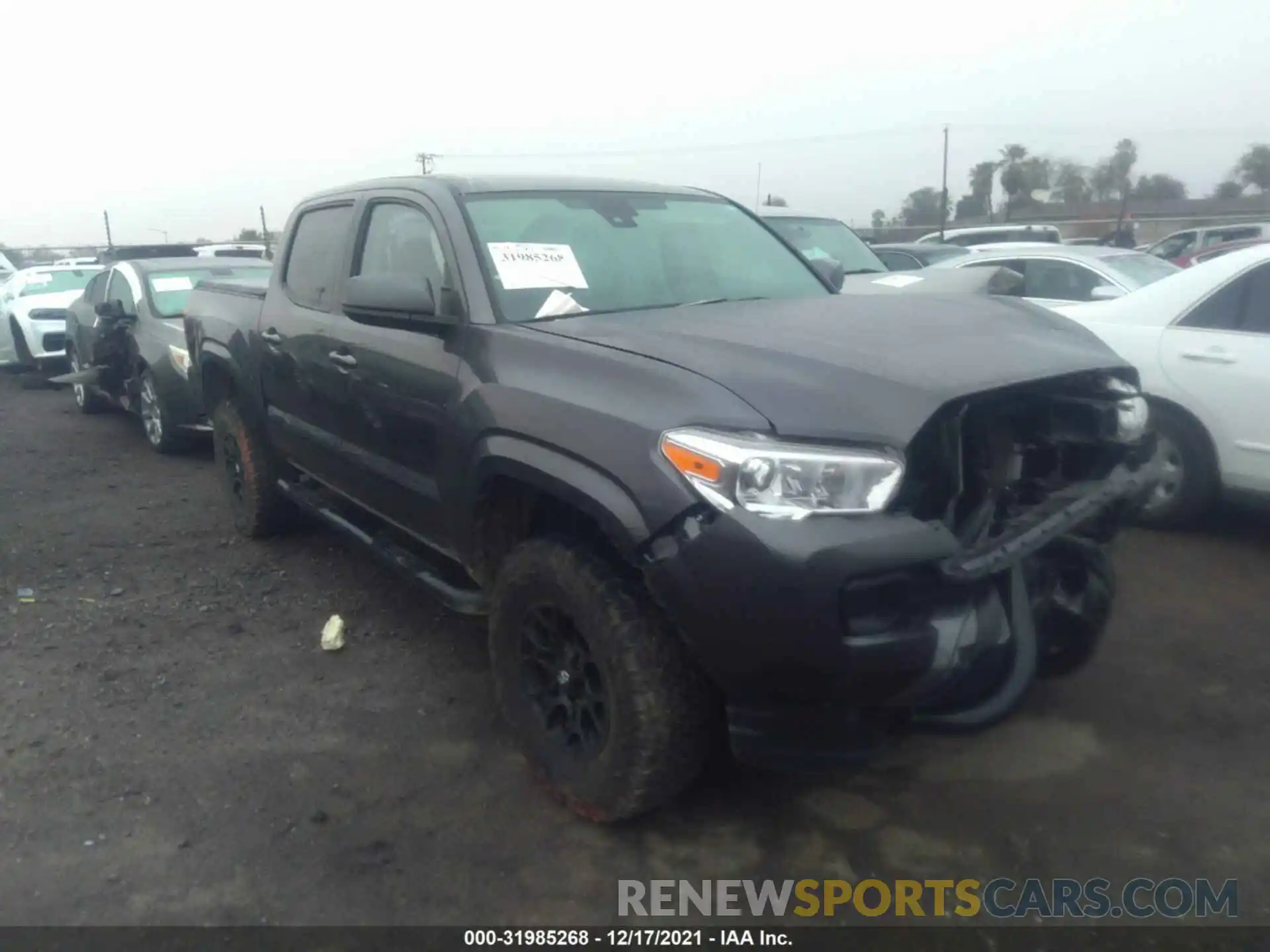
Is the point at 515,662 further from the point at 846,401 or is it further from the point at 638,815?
the point at 846,401

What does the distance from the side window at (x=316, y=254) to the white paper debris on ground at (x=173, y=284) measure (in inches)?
167

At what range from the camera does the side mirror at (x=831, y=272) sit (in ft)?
14.6

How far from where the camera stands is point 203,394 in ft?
20.1

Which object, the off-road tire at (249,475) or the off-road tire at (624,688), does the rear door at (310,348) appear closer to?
the off-road tire at (249,475)

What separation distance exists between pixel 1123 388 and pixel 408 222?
8.41 ft

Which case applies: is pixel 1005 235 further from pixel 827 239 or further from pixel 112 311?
pixel 112 311

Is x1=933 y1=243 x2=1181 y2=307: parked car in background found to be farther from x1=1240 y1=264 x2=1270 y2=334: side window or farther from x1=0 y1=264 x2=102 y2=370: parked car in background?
x1=0 y1=264 x2=102 y2=370: parked car in background

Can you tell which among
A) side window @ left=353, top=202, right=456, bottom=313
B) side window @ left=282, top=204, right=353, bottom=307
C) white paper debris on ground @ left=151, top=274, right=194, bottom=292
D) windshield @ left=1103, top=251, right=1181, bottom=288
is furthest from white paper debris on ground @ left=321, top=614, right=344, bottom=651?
windshield @ left=1103, top=251, right=1181, bottom=288

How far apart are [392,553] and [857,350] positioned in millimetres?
2097

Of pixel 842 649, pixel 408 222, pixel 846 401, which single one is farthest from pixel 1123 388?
pixel 408 222

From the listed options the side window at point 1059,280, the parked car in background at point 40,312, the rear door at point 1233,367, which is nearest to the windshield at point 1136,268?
the side window at point 1059,280

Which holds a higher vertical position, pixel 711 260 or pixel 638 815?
pixel 711 260

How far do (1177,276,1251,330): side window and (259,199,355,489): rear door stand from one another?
4129 millimetres

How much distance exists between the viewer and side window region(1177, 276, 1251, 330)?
5281mm
